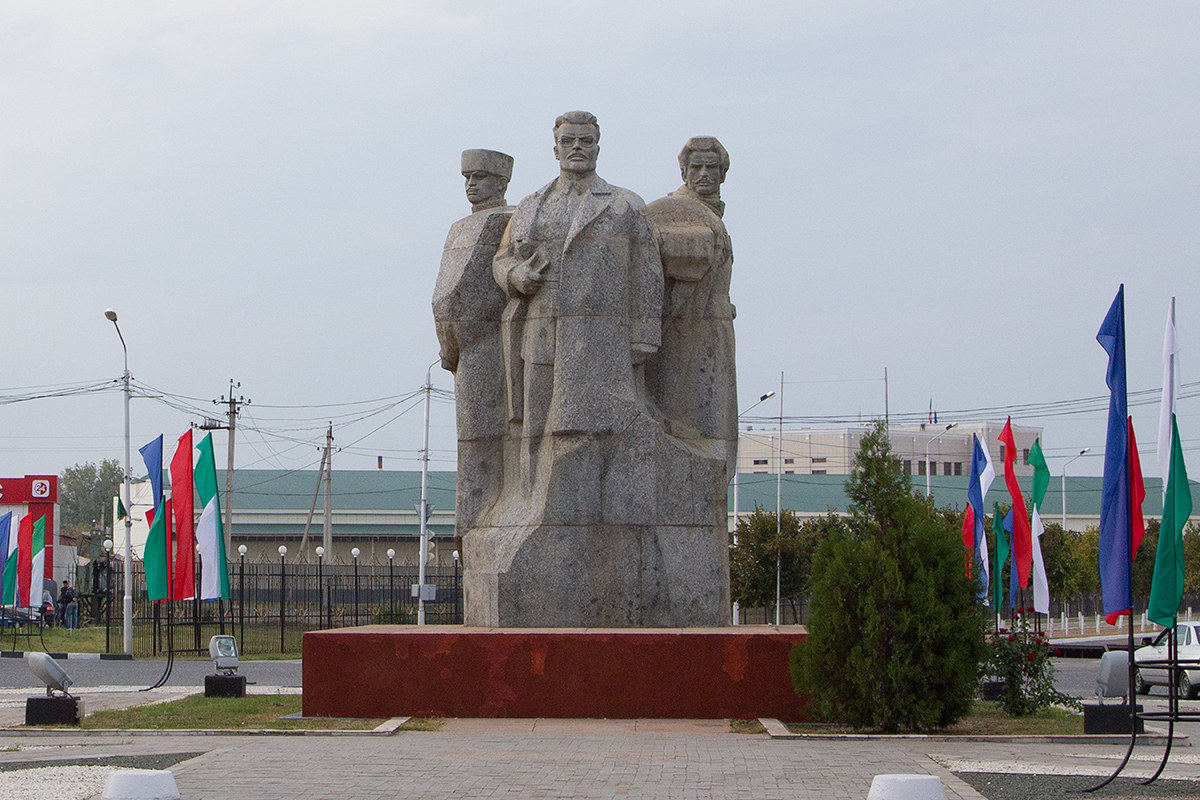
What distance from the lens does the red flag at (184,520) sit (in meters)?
16.8

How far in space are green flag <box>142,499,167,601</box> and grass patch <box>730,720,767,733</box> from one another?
8526 mm

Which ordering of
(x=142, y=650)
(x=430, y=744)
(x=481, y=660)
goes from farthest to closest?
(x=142, y=650), (x=481, y=660), (x=430, y=744)

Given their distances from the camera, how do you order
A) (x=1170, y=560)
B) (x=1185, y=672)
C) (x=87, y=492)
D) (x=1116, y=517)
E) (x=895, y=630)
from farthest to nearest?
1. (x=87, y=492)
2. (x=1185, y=672)
3. (x=895, y=630)
4. (x=1116, y=517)
5. (x=1170, y=560)

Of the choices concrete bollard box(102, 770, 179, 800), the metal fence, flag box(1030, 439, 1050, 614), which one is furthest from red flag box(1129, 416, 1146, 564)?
the metal fence

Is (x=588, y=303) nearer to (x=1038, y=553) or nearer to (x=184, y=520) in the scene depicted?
(x=184, y=520)

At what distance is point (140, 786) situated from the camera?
6.16 meters

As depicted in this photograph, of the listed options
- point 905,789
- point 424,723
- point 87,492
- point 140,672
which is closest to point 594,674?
point 424,723

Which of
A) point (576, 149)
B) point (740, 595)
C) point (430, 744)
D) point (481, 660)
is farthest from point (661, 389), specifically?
point (740, 595)

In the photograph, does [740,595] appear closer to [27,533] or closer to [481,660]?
[27,533]

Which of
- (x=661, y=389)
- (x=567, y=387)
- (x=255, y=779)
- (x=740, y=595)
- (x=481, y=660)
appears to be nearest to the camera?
(x=255, y=779)

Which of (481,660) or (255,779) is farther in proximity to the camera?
(481,660)

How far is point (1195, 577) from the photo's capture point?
1848 inches

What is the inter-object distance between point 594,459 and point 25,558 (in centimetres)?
2122

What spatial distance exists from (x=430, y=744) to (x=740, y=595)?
29614 mm
